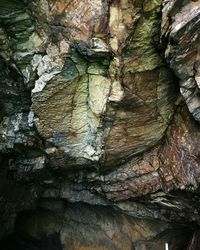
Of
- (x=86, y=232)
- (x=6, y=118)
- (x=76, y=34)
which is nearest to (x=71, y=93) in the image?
(x=76, y=34)

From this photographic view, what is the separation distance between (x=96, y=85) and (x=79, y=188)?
3.49 m

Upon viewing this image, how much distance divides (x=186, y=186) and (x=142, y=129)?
1556 mm

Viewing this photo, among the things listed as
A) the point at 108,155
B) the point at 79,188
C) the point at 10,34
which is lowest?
the point at 79,188

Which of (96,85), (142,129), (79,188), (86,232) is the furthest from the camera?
(86,232)

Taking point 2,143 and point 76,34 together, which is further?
point 2,143

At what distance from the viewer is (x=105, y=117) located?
28.0ft

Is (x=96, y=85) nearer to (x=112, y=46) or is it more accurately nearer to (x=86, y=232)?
(x=112, y=46)

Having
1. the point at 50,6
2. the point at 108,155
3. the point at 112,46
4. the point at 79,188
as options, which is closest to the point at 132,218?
the point at 79,188

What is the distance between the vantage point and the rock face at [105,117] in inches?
295

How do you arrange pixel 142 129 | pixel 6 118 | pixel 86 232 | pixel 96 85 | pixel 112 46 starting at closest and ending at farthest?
pixel 112 46
pixel 96 85
pixel 142 129
pixel 6 118
pixel 86 232

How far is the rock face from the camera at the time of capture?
A: 24.6 feet

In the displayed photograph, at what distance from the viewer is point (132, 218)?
436 inches

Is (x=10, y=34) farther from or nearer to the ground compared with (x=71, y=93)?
farther from the ground

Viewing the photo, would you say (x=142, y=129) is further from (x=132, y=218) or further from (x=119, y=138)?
(x=132, y=218)
